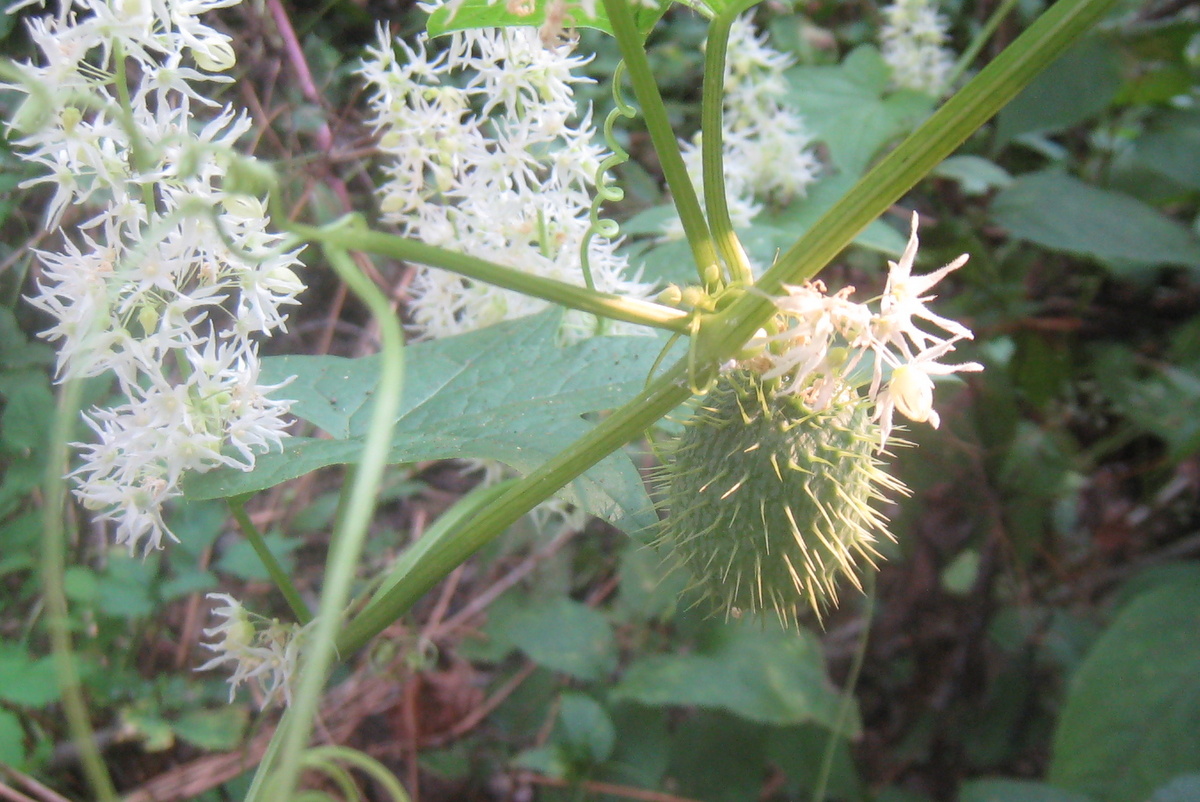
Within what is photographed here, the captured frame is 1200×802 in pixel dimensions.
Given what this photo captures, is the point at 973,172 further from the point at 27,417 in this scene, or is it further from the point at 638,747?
the point at 27,417

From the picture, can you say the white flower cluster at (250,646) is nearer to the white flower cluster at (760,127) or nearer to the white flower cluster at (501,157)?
the white flower cluster at (501,157)

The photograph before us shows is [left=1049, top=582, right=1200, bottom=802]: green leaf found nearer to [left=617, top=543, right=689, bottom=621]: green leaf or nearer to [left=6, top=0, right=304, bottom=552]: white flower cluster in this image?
[left=617, top=543, right=689, bottom=621]: green leaf

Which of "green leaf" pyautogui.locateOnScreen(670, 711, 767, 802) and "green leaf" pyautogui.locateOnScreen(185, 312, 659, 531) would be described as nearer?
"green leaf" pyautogui.locateOnScreen(185, 312, 659, 531)

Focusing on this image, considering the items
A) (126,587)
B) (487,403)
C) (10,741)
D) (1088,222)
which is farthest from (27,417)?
(1088,222)

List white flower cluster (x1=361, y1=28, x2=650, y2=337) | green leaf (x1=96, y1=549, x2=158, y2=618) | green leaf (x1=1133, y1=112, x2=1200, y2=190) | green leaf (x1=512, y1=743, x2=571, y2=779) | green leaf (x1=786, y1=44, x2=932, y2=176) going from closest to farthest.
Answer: white flower cluster (x1=361, y1=28, x2=650, y2=337)
green leaf (x1=96, y1=549, x2=158, y2=618)
green leaf (x1=512, y1=743, x2=571, y2=779)
green leaf (x1=786, y1=44, x2=932, y2=176)
green leaf (x1=1133, y1=112, x2=1200, y2=190)

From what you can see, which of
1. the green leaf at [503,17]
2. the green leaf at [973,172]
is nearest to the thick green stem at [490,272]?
the green leaf at [503,17]

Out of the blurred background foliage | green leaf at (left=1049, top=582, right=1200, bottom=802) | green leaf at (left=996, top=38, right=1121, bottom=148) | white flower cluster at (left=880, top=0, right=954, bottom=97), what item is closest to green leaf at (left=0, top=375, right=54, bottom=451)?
the blurred background foliage

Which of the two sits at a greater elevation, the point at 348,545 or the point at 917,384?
the point at 917,384
